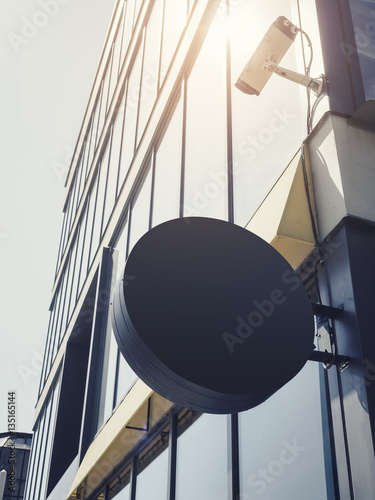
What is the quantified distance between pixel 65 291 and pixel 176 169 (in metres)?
12.4

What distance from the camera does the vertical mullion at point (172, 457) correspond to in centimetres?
580

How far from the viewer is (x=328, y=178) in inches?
162

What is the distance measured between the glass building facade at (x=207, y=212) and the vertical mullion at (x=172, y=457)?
15 millimetres

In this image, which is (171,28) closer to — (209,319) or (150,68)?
(150,68)

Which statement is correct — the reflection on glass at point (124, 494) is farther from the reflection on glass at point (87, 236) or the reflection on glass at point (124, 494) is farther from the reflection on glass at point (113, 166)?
the reflection on glass at point (87, 236)

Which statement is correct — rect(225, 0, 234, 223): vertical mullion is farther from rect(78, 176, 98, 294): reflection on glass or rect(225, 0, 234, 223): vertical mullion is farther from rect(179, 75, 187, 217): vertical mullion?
rect(78, 176, 98, 294): reflection on glass

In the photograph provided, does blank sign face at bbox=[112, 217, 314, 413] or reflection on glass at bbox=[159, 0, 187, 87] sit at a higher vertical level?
reflection on glass at bbox=[159, 0, 187, 87]

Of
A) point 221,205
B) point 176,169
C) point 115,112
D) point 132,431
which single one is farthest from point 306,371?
point 115,112

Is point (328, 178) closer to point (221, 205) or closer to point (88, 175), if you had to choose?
point (221, 205)

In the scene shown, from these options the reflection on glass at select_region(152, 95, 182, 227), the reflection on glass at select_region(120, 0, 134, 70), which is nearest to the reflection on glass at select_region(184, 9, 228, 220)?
the reflection on glass at select_region(152, 95, 182, 227)

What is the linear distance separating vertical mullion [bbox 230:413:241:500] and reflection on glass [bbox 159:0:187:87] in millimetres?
7314

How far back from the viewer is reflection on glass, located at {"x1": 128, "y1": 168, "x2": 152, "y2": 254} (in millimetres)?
9788

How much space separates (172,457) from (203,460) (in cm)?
82

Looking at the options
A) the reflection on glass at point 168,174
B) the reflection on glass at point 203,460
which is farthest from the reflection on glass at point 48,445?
the reflection on glass at point 203,460
